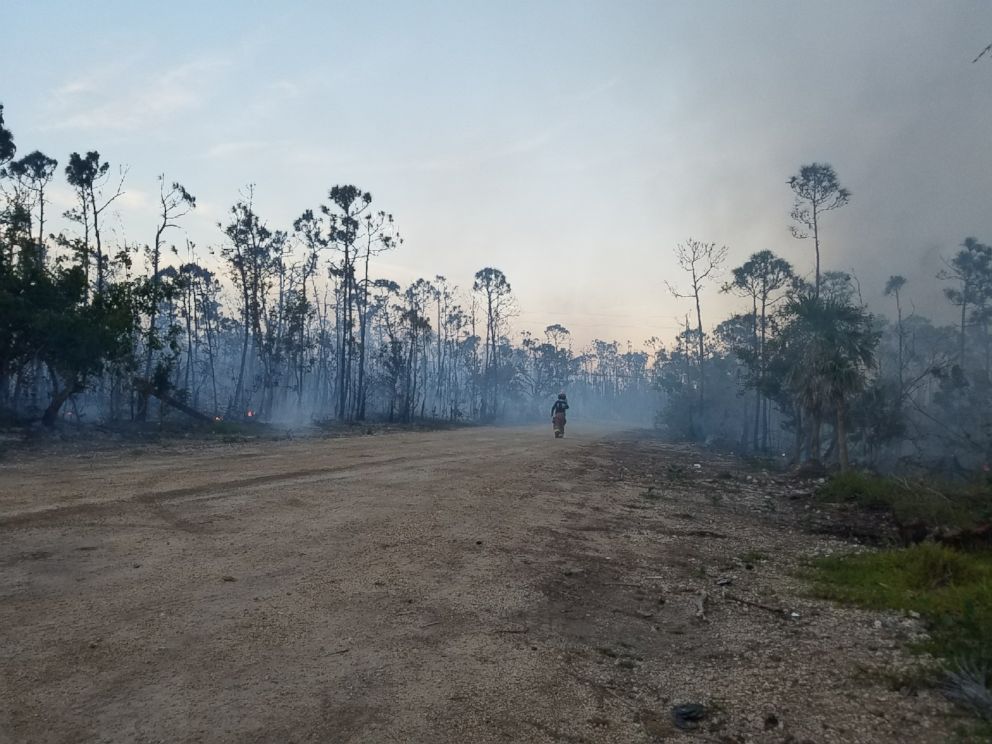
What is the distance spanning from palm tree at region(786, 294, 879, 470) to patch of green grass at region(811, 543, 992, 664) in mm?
18402

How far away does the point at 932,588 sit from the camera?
605cm

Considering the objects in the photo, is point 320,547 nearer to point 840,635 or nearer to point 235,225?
point 840,635

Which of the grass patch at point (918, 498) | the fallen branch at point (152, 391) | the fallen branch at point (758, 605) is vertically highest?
the fallen branch at point (152, 391)

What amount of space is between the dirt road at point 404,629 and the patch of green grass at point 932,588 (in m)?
0.34

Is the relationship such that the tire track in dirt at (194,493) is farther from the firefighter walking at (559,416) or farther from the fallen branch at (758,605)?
the firefighter walking at (559,416)

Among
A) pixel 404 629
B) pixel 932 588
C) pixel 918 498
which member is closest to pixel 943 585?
pixel 932 588

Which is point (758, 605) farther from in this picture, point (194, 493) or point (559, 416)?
point (559, 416)

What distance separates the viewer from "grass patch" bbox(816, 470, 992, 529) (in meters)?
9.62

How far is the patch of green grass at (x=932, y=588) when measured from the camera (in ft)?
14.8

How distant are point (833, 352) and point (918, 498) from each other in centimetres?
1490

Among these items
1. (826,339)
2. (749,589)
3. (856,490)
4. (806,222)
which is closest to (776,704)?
(749,589)

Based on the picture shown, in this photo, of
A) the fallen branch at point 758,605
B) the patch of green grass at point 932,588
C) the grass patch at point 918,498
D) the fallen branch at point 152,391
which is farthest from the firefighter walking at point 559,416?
the fallen branch at point 758,605

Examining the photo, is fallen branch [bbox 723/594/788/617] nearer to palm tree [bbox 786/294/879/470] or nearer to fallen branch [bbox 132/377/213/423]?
palm tree [bbox 786/294/879/470]

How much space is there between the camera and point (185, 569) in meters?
5.31
